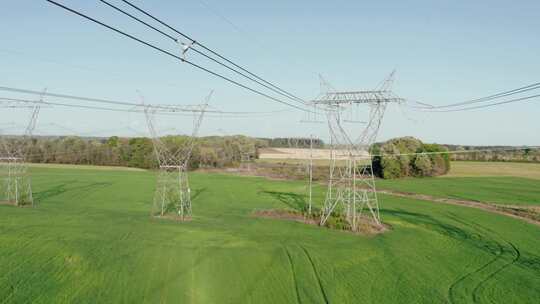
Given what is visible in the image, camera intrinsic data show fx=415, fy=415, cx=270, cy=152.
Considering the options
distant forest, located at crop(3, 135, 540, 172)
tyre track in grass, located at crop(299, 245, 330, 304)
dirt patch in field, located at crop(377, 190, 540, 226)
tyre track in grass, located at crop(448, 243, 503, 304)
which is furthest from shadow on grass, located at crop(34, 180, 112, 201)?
tyre track in grass, located at crop(448, 243, 503, 304)

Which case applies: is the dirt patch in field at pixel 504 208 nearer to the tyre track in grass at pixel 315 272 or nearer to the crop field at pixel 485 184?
the crop field at pixel 485 184

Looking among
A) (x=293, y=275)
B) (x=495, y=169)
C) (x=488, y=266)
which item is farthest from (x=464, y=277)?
(x=495, y=169)

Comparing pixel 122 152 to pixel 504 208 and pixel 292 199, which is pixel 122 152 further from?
pixel 504 208

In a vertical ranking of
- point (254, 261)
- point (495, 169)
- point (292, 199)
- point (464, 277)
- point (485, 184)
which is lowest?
point (464, 277)

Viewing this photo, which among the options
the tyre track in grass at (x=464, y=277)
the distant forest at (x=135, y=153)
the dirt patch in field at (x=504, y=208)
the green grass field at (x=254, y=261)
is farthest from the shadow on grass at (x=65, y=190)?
the tyre track in grass at (x=464, y=277)

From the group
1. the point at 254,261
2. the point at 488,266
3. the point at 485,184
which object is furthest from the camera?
the point at 485,184
